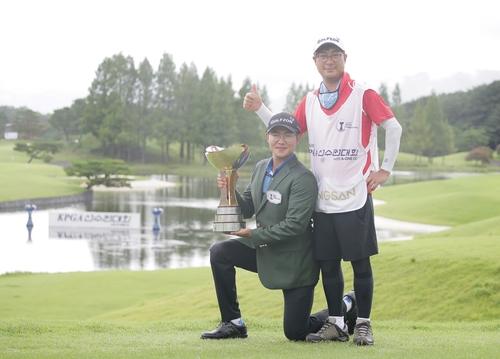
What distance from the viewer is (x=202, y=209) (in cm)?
2830

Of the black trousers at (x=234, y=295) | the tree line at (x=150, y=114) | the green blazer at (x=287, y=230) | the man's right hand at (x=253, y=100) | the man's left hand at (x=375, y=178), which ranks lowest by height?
the black trousers at (x=234, y=295)

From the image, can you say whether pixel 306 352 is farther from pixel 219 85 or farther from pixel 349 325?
pixel 219 85

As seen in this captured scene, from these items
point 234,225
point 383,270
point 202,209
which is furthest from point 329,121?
point 202,209

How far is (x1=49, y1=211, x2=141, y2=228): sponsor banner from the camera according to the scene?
2050 centimetres

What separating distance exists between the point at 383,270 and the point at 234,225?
4152 mm

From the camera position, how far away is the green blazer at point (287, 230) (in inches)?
155

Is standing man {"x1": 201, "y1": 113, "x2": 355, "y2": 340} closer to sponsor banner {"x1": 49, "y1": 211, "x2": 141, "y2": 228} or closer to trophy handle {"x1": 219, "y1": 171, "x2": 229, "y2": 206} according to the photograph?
trophy handle {"x1": 219, "y1": 171, "x2": 229, "y2": 206}

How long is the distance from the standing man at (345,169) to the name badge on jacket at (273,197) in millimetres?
261

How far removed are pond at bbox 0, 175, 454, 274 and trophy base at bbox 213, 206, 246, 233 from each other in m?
9.98

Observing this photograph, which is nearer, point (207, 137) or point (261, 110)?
point (261, 110)

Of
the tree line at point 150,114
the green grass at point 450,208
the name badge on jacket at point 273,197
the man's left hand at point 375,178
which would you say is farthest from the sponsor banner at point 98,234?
the tree line at point 150,114

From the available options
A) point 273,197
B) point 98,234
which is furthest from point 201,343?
point 98,234

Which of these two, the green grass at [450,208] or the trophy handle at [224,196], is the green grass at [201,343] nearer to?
the trophy handle at [224,196]

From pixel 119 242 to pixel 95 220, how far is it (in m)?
3.24
